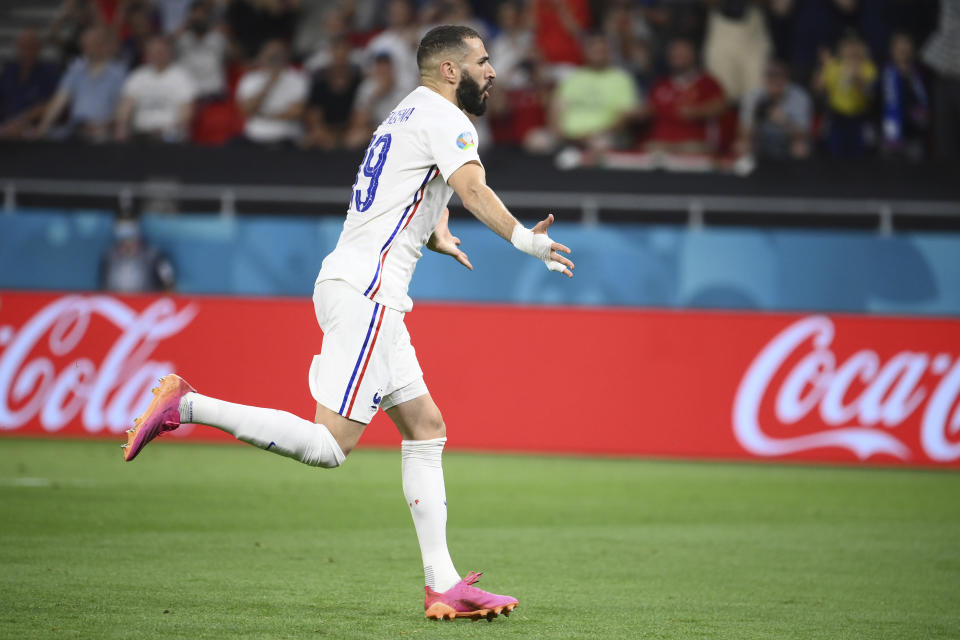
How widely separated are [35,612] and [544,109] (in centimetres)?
1192

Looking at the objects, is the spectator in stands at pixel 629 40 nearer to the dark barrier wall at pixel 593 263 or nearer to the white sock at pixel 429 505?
the dark barrier wall at pixel 593 263

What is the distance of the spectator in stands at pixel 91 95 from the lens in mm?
16734

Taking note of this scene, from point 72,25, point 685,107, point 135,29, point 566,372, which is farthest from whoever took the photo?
point 72,25

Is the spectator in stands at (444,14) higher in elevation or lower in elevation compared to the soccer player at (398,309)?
higher

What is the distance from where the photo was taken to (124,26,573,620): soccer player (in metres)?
5.39

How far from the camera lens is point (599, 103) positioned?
15961 millimetres

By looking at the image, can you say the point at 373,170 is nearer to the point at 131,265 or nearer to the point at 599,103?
the point at 131,265

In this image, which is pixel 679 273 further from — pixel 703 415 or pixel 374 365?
pixel 374 365

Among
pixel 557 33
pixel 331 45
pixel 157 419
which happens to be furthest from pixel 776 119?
pixel 157 419

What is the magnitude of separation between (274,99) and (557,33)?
11.9 feet

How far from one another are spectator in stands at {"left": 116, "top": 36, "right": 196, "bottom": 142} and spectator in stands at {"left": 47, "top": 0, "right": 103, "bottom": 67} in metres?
1.93

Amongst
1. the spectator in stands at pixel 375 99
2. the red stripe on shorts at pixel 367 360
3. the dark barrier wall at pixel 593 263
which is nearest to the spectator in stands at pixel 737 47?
the dark barrier wall at pixel 593 263

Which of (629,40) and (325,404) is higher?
(629,40)

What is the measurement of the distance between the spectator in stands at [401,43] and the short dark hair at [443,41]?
10.9 meters
